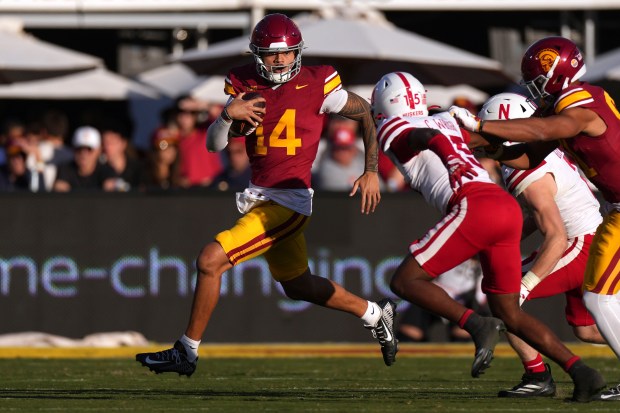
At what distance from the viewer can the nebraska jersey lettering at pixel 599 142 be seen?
9367 millimetres

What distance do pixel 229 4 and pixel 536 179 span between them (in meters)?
9.76

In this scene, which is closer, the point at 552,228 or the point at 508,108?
the point at 552,228

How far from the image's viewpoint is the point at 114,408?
30.3 ft

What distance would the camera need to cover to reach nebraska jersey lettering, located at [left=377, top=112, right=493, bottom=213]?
9.59m

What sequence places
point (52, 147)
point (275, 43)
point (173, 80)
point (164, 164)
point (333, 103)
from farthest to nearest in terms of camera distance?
point (173, 80) < point (52, 147) < point (164, 164) < point (333, 103) < point (275, 43)

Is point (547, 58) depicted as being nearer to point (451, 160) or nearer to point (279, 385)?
point (451, 160)

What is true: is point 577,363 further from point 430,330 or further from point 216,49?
point 216,49

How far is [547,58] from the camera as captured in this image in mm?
9492

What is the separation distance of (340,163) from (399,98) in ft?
19.4

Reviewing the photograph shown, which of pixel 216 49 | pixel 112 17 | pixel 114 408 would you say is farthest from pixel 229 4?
pixel 114 408

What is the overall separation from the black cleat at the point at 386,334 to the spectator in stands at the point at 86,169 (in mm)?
5714

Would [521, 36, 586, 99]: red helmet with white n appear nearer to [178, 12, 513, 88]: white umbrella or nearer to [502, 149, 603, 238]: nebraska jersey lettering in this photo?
[502, 149, 603, 238]: nebraska jersey lettering

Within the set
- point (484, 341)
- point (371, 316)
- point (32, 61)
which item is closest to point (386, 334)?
point (371, 316)

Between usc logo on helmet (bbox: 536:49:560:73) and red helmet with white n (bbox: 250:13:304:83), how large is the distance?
1.79m
